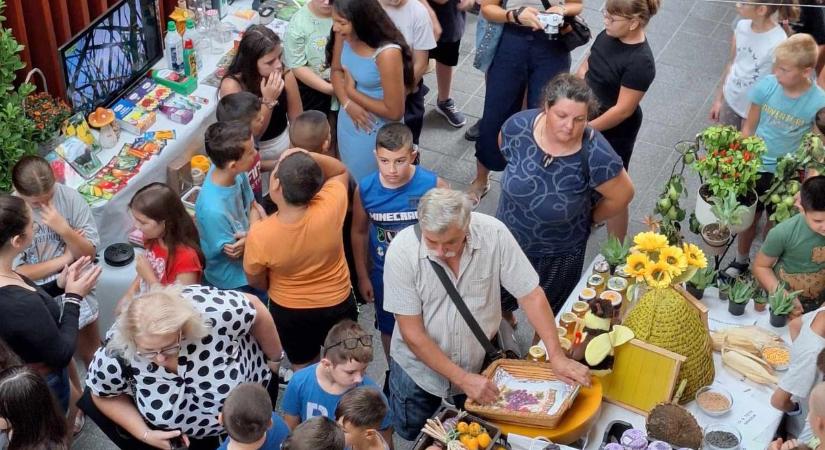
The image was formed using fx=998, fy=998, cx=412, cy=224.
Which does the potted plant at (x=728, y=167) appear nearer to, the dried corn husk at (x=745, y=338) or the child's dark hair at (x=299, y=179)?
the dried corn husk at (x=745, y=338)

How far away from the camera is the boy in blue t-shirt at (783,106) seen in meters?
4.80

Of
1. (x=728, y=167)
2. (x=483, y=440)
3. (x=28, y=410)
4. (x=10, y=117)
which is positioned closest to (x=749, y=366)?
(x=728, y=167)

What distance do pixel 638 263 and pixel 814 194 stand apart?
37.3 inches

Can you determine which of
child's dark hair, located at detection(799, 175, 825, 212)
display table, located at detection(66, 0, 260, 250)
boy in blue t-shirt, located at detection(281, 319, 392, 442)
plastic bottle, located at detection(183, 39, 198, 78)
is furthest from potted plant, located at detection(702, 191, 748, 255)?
plastic bottle, located at detection(183, 39, 198, 78)

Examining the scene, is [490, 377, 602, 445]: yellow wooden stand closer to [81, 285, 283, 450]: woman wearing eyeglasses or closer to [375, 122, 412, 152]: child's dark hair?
[81, 285, 283, 450]: woman wearing eyeglasses

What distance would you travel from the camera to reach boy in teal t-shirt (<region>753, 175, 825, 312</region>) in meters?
4.12

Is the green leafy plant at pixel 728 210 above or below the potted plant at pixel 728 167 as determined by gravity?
below

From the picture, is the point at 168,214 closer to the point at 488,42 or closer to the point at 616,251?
the point at 616,251

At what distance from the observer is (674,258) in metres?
3.53

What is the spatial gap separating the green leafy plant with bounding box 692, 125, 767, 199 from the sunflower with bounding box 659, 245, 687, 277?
818 millimetres

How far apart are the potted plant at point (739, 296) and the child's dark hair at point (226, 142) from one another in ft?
6.74

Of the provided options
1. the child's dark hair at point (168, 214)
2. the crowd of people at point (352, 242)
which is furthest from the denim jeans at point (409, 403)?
the child's dark hair at point (168, 214)

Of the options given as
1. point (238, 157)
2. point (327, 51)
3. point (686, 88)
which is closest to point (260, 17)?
point (327, 51)

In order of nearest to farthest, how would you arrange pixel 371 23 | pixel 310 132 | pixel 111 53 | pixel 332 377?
pixel 332 377
pixel 310 132
pixel 371 23
pixel 111 53
